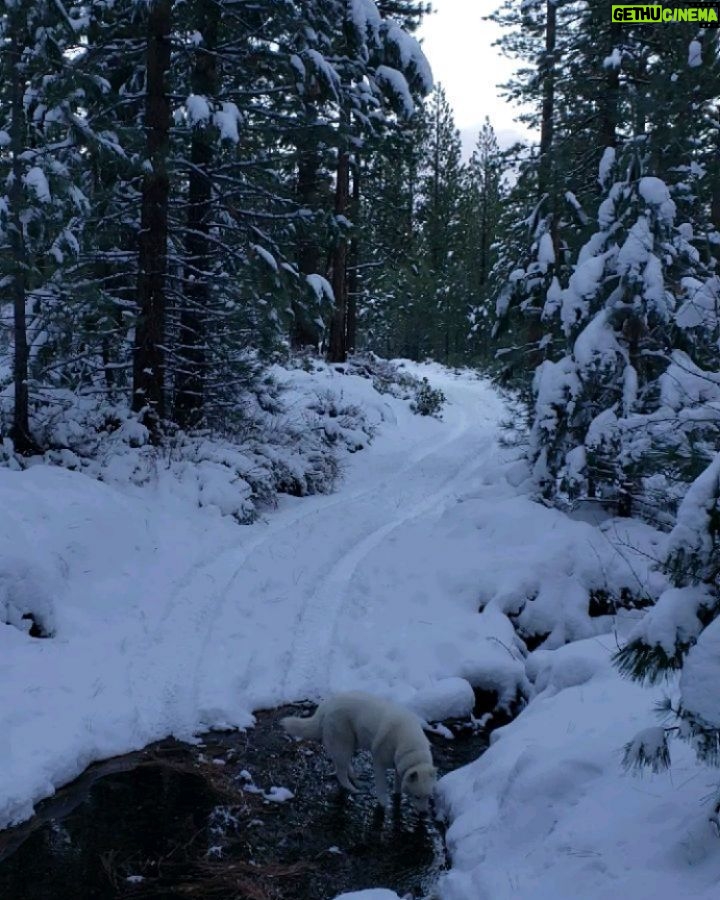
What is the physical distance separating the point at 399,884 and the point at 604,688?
7.93ft

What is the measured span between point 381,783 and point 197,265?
10.7m

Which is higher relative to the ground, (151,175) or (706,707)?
(151,175)

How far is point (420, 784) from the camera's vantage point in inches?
214

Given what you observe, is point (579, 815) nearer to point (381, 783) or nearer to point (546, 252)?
point (381, 783)

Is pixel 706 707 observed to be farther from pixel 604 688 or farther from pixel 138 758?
pixel 138 758

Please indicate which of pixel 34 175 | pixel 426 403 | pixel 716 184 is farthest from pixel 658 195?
pixel 426 403

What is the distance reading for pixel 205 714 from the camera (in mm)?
6676

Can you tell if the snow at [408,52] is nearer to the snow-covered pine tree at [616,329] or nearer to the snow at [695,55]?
the snow at [695,55]

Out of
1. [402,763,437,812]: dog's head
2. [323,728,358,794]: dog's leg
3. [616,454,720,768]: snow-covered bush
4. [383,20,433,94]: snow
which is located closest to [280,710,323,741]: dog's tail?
[323,728,358,794]: dog's leg

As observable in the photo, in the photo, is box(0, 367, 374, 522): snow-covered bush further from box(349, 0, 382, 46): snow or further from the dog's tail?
box(349, 0, 382, 46): snow

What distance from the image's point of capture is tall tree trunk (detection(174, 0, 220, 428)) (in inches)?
510

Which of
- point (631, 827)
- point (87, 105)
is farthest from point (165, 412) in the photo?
point (631, 827)

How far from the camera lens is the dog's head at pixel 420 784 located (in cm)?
544

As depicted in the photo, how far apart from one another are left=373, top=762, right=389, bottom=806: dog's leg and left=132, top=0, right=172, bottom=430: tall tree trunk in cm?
817
